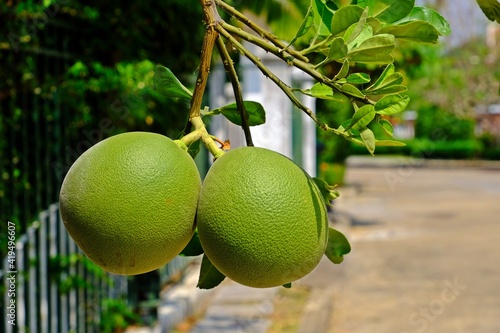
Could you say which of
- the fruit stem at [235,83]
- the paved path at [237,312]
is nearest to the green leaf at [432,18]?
the fruit stem at [235,83]

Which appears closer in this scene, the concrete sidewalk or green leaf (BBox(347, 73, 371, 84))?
green leaf (BBox(347, 73, 371, 84))

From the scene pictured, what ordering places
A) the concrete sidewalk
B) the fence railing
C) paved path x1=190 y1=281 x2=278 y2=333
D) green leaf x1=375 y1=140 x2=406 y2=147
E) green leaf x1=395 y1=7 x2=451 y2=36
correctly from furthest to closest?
1. the concrete sidewalk
2. paved path x1=190 y1=281 x2=278 y2=333
3. the fence railing
4. green leaf x1=395 y1=7 x2=451 y2=36
5. green leaf x1=375 y1=140 x2=406 y2=147

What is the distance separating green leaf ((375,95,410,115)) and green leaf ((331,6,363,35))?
0.28ft

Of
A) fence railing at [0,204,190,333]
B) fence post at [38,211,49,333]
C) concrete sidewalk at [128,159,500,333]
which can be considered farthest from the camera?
concrete sidewalk at [128,159,500,333]

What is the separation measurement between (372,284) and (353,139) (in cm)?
674

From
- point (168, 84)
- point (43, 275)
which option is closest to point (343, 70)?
point (168, 84)

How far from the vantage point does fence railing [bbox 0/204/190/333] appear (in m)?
2.95

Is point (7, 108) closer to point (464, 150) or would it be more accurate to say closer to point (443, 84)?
point (443, 84)

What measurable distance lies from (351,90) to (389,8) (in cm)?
11

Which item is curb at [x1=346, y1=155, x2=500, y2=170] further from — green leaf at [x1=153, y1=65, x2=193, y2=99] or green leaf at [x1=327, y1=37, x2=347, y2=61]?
green leaf at [x1=327, y1=37, x2=347, y2=61]

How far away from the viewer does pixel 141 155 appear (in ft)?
2.47

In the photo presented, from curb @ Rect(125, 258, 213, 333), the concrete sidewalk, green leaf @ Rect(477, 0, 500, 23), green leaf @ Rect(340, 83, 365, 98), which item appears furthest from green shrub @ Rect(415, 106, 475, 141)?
green leaf @ Rect(340, 83, 365, 98)

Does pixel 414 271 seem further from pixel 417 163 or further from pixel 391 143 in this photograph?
pixel 417 163

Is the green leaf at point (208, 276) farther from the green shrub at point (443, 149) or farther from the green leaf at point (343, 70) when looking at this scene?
the green shrub at point (443, 149)
